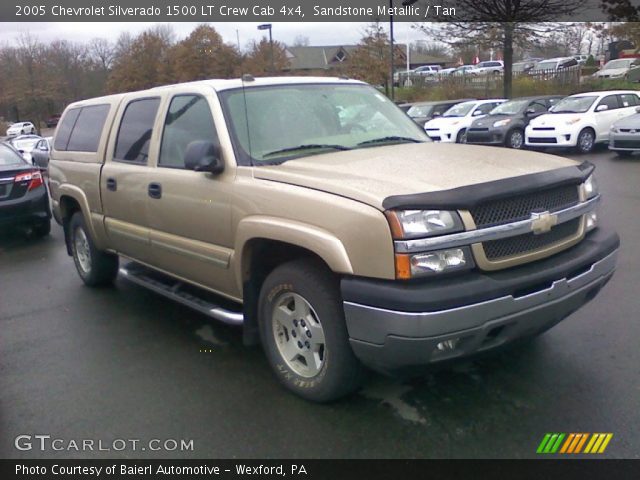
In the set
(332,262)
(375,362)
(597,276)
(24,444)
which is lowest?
(24,444)

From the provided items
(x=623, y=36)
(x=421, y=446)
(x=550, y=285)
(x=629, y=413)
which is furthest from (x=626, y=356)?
(x=623, y=36)

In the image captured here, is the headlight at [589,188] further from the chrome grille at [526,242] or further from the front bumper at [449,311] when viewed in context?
the front bumper at [449,311]

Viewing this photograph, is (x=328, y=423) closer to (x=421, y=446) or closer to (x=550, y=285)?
(x=421, y=446)

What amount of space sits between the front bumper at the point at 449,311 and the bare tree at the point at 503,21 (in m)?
22.5

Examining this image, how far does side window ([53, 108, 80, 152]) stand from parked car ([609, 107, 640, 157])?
13107 millimetres

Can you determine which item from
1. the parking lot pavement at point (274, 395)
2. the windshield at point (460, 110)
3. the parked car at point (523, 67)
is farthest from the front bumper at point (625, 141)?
the parked car at point (523, 67)

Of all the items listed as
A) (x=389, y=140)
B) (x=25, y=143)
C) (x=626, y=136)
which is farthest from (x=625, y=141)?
(x=25, y=143)

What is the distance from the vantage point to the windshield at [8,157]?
9457 mm

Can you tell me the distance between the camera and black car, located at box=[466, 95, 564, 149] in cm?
1805

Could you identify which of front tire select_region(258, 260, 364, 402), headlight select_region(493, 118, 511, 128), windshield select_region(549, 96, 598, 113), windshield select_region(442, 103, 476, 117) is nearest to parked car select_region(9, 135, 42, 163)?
windshield select_region(442, 103, 476, 117)

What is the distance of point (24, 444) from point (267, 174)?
2122 mm

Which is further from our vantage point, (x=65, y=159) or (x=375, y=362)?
(x=65, y=159)

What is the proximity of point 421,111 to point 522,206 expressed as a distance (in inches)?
773

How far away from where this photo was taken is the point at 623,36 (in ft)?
99.4
